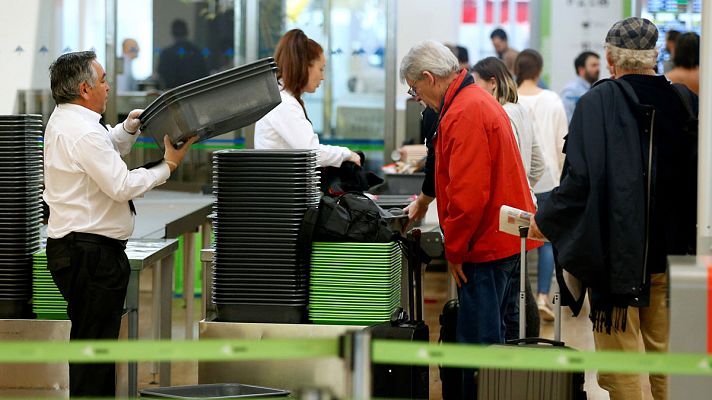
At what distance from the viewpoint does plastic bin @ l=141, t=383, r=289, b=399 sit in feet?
12.8

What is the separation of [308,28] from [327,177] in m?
4.53

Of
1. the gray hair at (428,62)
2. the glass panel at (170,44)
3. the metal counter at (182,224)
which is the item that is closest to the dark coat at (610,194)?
the gray hair at (428,62)

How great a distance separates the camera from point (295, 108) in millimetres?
4859

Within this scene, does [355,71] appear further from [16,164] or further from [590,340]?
[16,164]

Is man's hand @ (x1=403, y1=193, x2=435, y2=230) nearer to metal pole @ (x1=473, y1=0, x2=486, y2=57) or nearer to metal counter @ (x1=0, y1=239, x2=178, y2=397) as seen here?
metal counter @ (x1=0, y1=239, x2=178, y2=397)

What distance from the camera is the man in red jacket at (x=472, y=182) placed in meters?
4.05

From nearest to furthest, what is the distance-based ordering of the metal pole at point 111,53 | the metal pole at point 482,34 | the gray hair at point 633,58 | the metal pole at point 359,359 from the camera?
the metal pole at point 359,359 < the gray hair at point 633,58 < the metal pole at point 111,53 < the metal pole at point 482,34

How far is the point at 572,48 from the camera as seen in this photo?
1007 cm

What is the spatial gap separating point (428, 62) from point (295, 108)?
0.89 meters

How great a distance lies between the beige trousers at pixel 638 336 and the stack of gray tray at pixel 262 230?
1.11 metres

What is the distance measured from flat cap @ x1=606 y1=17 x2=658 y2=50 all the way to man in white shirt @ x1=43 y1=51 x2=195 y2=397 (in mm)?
1514

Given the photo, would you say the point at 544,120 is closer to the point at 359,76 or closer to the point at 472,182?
the point at 359,76

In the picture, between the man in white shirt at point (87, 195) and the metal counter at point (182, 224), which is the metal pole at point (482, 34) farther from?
the man in white shirt at point (87, 195)

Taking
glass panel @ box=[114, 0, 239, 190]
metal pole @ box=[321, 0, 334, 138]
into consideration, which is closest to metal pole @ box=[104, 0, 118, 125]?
glass panel @ box=[114, 0, 239, 190]
